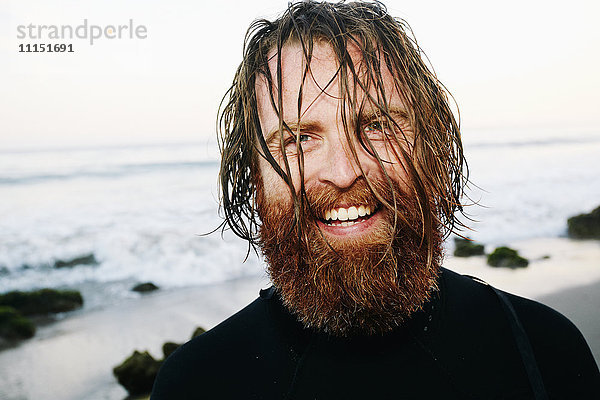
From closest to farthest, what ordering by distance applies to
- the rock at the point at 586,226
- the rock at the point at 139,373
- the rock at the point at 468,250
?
1. the rock at the point at 139,373
2. the rock at the point at 468,250
3. the rock at the point at 586,226

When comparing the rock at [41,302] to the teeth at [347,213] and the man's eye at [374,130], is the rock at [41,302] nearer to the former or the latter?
the teeth at [347,213]

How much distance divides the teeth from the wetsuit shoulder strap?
0.77 m

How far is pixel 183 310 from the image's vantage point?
7.25 meters

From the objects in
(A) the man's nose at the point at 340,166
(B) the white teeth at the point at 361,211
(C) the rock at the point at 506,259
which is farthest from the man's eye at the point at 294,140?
(C) the rock at the point at 506,259

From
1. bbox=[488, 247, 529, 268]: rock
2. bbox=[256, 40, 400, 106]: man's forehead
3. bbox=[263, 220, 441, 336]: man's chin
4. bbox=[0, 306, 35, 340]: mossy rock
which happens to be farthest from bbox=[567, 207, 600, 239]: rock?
bbox=[0, 306, 35, 340]: mossy rock

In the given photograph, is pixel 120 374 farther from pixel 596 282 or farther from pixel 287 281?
pixel 596 282

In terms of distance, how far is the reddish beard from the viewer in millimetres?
1784

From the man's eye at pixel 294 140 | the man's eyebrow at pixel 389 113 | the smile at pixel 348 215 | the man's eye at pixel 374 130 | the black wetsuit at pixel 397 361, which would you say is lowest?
the black wetsuit at pixel 397 361

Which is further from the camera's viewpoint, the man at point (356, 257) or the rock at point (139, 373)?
the rock at point (139, 373)

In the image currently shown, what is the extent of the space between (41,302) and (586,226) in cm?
962

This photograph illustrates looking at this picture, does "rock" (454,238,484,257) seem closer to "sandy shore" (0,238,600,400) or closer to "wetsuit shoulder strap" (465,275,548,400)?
"sandy shore" (0,238,600,400)

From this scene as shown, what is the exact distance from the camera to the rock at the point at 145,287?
27.1ft

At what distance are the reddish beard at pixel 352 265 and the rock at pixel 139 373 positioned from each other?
344 centimetres

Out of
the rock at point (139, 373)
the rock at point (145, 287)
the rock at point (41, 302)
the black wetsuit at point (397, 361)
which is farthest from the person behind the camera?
the rock at point (145, 287)
